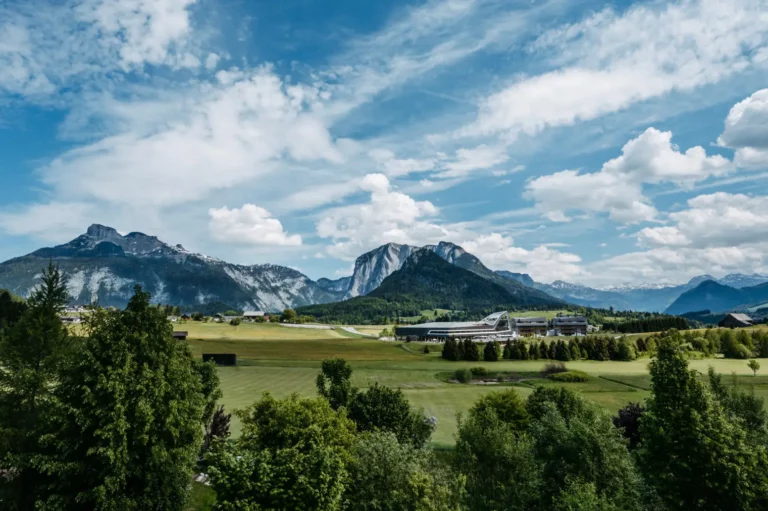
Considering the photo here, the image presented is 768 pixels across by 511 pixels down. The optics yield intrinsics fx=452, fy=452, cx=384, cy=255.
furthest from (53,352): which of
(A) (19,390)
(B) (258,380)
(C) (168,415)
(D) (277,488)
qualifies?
(B) (258,380)

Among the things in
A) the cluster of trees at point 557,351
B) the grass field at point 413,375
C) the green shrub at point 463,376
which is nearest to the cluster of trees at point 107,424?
the grass field at point 413,375

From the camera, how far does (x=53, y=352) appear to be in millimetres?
32594

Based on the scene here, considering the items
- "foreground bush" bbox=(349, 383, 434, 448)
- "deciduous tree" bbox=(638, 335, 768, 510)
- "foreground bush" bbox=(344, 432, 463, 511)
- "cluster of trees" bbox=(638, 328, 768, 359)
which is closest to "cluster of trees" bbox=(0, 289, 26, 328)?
"foreground bush" bbox=(349, 383, 434, 448)

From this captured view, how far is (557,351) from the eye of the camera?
13000cm

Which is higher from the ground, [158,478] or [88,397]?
[88,397]

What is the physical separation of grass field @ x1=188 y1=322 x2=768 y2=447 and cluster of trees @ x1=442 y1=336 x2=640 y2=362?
198 inches

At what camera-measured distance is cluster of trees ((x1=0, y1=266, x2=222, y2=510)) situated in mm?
25266

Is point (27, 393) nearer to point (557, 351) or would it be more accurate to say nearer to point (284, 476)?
point (284, 476)

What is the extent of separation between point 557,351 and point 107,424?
125m

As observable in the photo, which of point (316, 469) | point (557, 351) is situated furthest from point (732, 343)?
point (316, 469)

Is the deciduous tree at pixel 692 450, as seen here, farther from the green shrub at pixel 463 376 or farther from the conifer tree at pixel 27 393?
the green shrub at pixel 463 376

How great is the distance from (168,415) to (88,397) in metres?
4.44

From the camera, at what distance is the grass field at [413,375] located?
67062 millimetres

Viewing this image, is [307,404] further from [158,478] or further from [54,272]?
[54,272]
